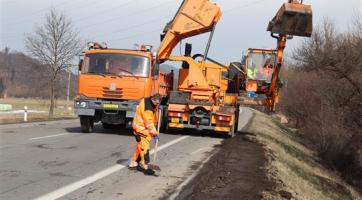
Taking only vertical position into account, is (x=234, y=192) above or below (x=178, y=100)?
below

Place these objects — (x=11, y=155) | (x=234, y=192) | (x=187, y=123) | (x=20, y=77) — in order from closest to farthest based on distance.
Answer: (x=234, y=192) → (x=11, y=155) → (x=187, y=123) → (x=20, y=77)

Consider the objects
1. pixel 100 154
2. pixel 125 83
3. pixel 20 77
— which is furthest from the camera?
pixel 20 77

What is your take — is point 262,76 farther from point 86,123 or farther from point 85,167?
point 85,167

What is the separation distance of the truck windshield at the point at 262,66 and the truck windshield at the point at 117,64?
5231mm

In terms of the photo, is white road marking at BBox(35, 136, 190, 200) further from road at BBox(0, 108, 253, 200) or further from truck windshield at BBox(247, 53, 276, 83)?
truck windshield at BBox(247, 53, 276, 83)

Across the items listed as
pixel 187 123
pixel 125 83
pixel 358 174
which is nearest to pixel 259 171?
pixel 125 83

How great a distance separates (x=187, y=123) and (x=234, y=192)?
10587 millimetres

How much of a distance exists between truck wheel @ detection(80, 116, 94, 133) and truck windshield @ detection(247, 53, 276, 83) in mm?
6505

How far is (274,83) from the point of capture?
2033 cm

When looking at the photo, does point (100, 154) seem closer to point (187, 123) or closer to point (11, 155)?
point (11, 155)

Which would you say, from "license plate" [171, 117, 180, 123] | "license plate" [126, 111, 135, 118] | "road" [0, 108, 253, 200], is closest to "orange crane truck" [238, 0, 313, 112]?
"license plate" [171, 117, 180, 123]

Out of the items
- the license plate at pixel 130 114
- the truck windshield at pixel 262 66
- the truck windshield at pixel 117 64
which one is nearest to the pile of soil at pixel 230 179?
the license plate at pixel 130 114

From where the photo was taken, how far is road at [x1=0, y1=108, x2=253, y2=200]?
26.2 feet

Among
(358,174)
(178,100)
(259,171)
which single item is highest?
(178,100)
